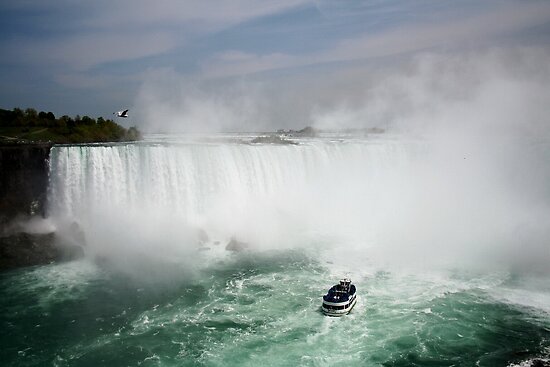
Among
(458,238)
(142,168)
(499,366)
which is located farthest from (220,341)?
(458,238)

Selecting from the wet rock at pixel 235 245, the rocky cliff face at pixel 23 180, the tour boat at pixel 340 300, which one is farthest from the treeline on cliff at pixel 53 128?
the tour boat at pixel 340 300

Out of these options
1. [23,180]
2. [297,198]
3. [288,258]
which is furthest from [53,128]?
[288,258]

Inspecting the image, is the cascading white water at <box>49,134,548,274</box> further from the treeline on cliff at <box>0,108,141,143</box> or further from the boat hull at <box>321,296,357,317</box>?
the treeline on cliff at <box>0,108,141,143</box>

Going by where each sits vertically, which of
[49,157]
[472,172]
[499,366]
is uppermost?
[49,157]

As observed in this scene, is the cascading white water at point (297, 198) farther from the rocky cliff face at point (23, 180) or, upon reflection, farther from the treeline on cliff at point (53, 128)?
the treeline on cliff at point (53, 128)

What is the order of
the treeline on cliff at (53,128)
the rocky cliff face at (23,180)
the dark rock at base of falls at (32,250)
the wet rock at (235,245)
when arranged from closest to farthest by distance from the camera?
the dark rock at base of falls at (32,250) < the rocky cliff face at (23,180) < the wet rock at (235,245) < the treeline on cliff at (53,128)

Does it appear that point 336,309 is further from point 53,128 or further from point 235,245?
point 53,128

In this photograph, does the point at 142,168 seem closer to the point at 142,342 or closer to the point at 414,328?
the point at 142,342
